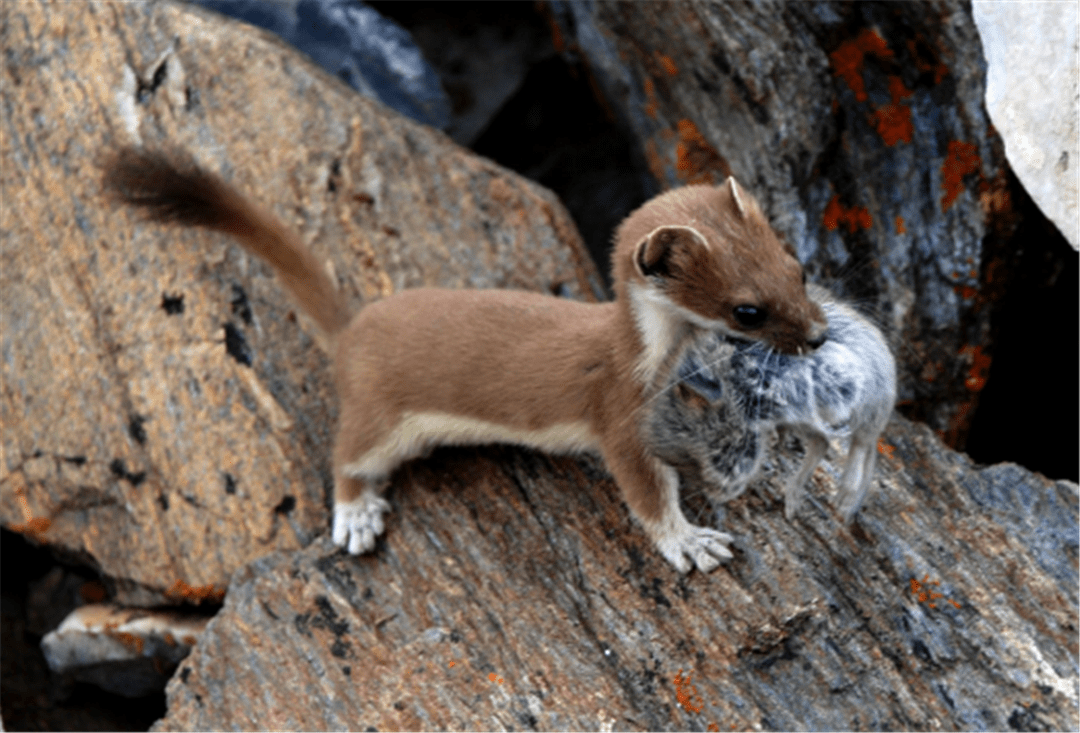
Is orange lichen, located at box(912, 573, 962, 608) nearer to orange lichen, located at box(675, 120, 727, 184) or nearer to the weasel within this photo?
the weasel

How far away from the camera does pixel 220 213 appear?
161 inches

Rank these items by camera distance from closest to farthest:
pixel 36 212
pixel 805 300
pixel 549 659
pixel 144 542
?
pixel 805 300, pixel 549 659, pixel 144 542, pixel 36 212

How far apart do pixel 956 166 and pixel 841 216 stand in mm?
466

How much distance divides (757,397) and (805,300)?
0.33 m

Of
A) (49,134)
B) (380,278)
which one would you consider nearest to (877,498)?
(380,278)

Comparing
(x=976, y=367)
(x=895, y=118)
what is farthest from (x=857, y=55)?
(x=976, y=367)

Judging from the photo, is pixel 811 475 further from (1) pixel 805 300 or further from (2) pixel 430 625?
(2) pixel 430 625

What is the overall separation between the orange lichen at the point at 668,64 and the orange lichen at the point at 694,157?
224mm

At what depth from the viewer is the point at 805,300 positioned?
3059 millimetres

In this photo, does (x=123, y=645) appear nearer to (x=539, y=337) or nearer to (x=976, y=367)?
(x=539, y=337)

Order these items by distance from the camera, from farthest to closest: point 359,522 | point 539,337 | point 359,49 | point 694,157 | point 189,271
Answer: point 359,49, point 694,157, point 189,271, point 359,522, point 539,337

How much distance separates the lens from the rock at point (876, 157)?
418 cm

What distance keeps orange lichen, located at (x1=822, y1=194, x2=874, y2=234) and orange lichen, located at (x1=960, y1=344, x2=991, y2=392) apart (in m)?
0.64

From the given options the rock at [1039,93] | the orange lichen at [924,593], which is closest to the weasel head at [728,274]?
the orange lichen at [924,593]
